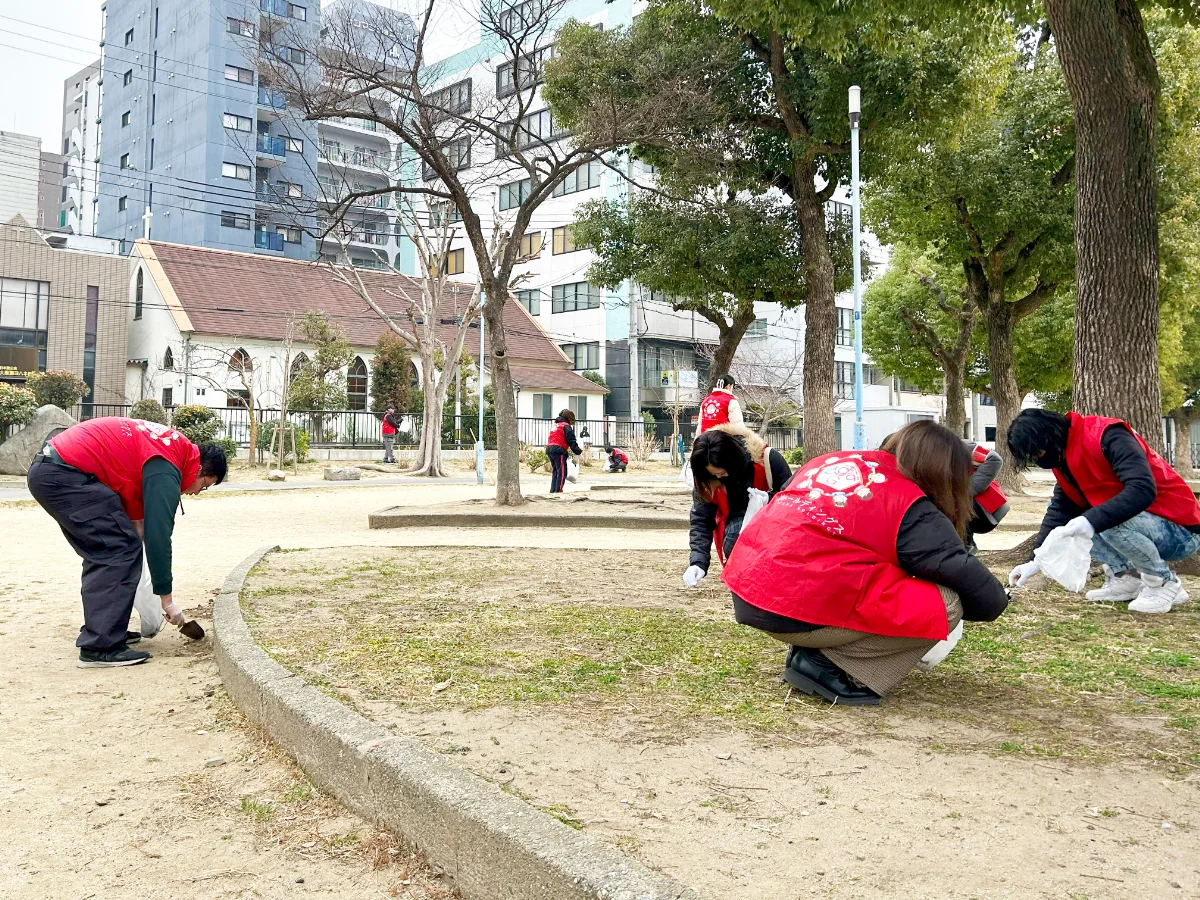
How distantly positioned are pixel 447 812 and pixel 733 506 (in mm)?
3627

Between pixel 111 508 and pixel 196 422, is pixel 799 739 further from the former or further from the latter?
pixel 196 422

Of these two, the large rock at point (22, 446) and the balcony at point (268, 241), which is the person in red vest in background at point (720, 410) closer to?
the large rock at point (22, 446)

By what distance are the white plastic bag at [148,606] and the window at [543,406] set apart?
107ft

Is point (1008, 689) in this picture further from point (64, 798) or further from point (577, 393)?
point (577, 393)

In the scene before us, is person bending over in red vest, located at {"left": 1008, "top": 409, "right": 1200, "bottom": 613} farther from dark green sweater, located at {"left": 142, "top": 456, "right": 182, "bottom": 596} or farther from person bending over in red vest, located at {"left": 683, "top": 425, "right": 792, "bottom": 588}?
dark green sweater, located at {"left": 142, "top": 456, "right": 182, "bottom": 596}

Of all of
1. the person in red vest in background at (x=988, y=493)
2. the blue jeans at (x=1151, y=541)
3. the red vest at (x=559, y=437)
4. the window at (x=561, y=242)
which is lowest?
the blue jeans at (x=1151, y=541)

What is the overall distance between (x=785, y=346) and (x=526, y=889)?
156 feet

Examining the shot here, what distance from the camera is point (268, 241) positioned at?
48.0 metres

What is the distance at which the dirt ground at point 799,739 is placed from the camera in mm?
2314

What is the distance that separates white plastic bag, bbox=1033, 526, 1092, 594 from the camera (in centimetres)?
514

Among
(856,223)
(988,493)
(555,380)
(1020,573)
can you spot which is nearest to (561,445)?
(856,223)

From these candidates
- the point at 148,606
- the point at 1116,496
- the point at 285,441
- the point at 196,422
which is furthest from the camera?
the point at 285,441

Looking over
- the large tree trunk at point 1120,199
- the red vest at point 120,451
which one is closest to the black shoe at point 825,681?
the red vest at point 120,451

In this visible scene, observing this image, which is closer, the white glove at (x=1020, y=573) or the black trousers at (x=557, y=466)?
the white glove at (x=1020, y=573)
